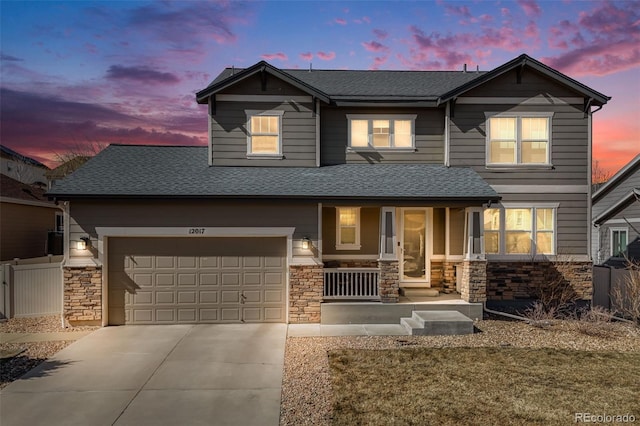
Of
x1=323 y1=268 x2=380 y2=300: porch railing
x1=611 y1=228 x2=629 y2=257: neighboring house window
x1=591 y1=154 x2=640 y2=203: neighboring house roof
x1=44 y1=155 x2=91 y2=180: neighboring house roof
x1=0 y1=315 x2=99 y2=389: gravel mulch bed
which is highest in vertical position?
x1=44 y1=155 x2=91 y2=180: neighboring house roof

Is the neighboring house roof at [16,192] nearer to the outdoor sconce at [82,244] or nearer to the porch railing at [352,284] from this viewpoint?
the outdoor sconce at [82,244]

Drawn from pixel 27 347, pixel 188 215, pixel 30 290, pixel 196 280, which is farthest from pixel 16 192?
pixel 196 280

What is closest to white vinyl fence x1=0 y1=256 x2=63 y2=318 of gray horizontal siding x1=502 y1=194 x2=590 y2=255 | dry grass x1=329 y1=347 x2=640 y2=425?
dry grass x1=329 y1=347 x2=640 y2=425

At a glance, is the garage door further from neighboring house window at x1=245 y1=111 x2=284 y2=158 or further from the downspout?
the downspout

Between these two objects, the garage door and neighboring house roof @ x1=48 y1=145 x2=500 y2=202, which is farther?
the garage door

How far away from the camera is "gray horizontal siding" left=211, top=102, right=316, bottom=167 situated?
12.1 meters

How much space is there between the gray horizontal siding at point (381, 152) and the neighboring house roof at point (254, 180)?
0.30m

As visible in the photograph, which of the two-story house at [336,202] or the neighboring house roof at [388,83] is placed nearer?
the two-story house at [336,202]

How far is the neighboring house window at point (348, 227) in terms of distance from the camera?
40.3 ft

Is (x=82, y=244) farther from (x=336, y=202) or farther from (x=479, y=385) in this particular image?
(x=479, y=385)

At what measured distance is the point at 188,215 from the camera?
10.3m

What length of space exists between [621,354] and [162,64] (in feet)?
59.3

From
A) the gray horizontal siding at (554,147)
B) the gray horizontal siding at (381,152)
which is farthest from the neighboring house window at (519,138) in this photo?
the gray horizontal siding at (381,152)

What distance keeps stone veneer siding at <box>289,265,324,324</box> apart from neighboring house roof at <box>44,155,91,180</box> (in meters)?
26.3
